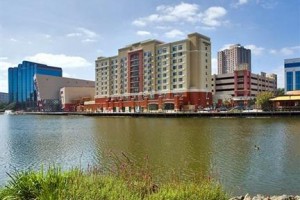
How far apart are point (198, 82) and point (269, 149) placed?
3137 inches

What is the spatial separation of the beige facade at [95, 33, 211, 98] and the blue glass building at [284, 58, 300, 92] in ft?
143

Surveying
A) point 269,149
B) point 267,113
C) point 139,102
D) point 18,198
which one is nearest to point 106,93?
point 139,102

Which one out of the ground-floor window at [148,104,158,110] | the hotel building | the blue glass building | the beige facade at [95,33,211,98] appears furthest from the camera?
the blue glass building

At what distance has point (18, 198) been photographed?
26.9ft

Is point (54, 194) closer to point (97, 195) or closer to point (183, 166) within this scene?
point (97, 195)

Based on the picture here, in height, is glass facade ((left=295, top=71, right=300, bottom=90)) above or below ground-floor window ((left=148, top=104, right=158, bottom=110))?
above

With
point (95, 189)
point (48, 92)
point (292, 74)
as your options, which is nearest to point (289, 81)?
point (292, 74)

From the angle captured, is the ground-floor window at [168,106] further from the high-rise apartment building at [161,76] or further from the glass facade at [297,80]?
the glass facade at [297,80]

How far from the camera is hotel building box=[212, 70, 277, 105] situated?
122312 millimetres

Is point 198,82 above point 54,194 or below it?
above

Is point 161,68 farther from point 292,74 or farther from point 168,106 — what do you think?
point 292,74

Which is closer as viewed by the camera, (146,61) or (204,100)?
(204,100)

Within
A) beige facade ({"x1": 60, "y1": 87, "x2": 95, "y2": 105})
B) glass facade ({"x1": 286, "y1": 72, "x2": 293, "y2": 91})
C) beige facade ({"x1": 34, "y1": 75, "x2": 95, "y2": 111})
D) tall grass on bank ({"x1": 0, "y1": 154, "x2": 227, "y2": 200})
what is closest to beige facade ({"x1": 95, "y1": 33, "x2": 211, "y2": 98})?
glass facade ({"x1": 286, "y1": 72, "x2": 293, "y2": 91})

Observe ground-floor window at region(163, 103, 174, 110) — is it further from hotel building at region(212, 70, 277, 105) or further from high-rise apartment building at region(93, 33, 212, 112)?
hotel building at region(212, 70, 277, 105)
